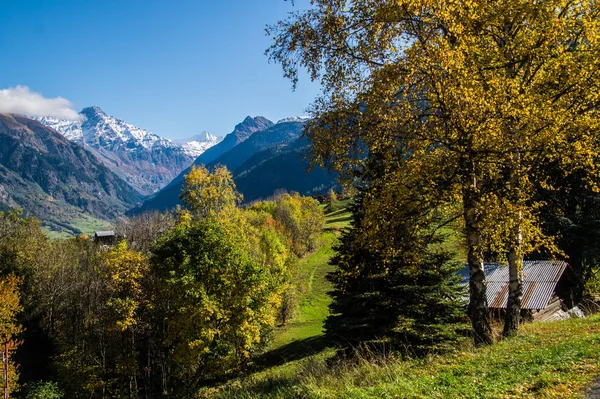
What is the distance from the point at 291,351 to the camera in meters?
37.0

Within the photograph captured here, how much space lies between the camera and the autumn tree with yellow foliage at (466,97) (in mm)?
9930

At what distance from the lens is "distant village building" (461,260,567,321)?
28.4 m

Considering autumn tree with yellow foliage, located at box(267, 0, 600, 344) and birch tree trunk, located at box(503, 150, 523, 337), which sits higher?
autumn tree with yellow foliage, located at box(267, 0, 600, 344)

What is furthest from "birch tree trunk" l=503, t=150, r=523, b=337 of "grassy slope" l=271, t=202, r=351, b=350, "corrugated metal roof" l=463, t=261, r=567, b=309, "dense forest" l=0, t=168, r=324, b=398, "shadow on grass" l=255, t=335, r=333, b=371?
"shadow on grass" l=255, t=335, r=333, b=371

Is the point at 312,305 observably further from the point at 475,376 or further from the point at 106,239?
the point at 106,239

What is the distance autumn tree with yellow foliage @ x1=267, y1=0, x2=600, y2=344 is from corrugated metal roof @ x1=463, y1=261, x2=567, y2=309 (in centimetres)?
1931

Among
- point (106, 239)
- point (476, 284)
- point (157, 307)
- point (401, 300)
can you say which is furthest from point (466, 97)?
point (106, 239)

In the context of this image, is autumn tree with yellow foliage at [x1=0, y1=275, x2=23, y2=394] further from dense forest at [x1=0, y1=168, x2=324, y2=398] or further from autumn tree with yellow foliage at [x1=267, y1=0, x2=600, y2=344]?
autumn tree with yellow foliage at [x1=267, y1=0, x2=600, y2=344]

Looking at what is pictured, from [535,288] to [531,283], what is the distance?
767 millimetres

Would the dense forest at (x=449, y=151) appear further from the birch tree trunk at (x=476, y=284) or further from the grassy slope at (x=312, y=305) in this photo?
the grassy slope at (x=312, y=305)

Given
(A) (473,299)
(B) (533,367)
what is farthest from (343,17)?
(B) (533,367)

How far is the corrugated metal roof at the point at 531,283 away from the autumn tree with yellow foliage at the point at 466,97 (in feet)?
63.3

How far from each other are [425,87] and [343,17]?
3.54 meters

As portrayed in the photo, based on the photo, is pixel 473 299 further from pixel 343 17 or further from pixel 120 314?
pixel 120 314
